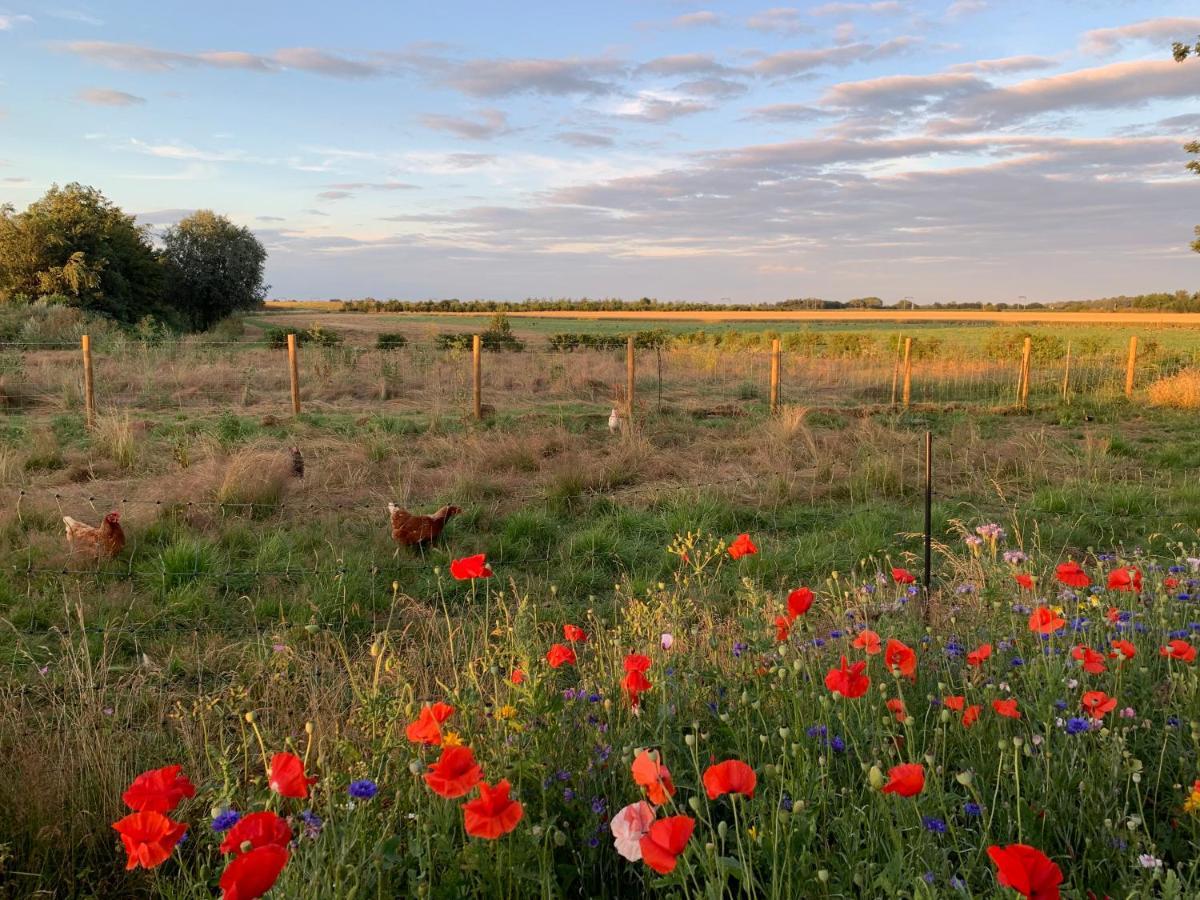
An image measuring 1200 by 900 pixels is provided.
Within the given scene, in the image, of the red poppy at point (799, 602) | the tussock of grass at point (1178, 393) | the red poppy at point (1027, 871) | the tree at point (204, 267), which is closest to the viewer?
the red poppy at point (1027, 871)

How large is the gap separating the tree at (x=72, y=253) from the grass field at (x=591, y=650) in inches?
815

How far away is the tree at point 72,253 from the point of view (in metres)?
28.9

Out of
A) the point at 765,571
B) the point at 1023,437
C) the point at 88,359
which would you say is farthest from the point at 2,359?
the point at 1023,437

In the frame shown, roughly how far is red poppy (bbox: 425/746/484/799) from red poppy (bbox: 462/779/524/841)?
46 millimetres

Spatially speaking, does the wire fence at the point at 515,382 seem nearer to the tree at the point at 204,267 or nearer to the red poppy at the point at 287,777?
the red poppy at the point at 287,777

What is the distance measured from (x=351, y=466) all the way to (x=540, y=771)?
23.2 feet

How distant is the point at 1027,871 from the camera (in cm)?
112

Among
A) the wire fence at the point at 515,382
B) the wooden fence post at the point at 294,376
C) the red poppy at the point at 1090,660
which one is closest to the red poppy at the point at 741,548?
the red poppy at the point at 1090,660

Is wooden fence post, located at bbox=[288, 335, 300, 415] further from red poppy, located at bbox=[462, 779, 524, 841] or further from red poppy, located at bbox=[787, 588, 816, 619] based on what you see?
red poppy, located at bbox=[462, 779, 524, 841]

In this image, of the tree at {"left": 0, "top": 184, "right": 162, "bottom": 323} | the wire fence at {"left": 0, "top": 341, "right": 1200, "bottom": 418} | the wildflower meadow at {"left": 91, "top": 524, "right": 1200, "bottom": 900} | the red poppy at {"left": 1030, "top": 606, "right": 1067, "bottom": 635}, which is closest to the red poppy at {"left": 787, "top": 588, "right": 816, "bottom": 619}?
the wildflower meadow at {"left": 91, "top": 524, "right": 1200, "bottom": 900}

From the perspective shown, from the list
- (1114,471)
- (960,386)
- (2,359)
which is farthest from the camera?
(960,386)

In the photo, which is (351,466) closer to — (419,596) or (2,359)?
(419,596)

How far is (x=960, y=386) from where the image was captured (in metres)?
18.8

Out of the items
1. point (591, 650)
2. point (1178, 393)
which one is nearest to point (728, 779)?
point (591, 650)
